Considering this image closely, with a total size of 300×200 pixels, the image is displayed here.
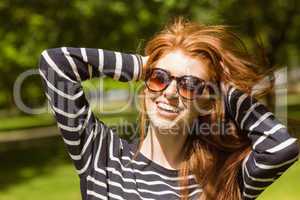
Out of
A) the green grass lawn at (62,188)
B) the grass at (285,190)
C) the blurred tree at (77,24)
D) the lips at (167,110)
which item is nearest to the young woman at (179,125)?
the lips at (167,110)

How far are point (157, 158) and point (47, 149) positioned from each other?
12876 mm

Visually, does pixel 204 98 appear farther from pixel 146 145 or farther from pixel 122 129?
pixel 122 129

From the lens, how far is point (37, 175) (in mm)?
11320

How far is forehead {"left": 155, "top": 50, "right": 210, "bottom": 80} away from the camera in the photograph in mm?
2145

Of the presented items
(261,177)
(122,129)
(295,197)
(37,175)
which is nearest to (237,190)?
(261,177)

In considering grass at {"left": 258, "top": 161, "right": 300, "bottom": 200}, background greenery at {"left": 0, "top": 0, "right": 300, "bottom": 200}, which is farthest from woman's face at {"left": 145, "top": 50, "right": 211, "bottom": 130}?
grass at {"left": 258, "top": 161, "right": 300, "bottom": 200}

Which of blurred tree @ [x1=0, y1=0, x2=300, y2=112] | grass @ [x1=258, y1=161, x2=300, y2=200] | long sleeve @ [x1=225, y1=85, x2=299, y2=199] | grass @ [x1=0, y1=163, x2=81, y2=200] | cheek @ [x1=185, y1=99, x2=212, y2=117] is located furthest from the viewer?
blurred tree @ [x1=0, y1=0, x2=300, y2=112]

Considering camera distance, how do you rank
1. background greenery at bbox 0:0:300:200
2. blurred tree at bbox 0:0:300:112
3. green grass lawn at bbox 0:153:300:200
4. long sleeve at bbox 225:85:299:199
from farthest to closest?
1. blurred tree at bbox 0:0:300:112
2. background greenery at bbox 0:0:300:200
3. green grass lawn at bbox 0:153:300:200
4. long sleeve at bbox 225:85:299:199

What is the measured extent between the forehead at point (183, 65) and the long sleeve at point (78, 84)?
0.58 feet

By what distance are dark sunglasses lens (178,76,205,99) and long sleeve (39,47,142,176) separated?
0.76 ft

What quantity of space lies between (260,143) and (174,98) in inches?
13.5

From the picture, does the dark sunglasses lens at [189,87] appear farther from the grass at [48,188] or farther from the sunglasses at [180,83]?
the grass at [48,188]

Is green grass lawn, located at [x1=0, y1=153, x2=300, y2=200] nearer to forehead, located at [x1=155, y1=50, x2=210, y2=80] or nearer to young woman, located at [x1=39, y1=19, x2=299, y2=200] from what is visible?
young woman, located at [x1=39, y1=19, x2=299, y2=200]

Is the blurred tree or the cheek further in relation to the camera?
the blurred tree
